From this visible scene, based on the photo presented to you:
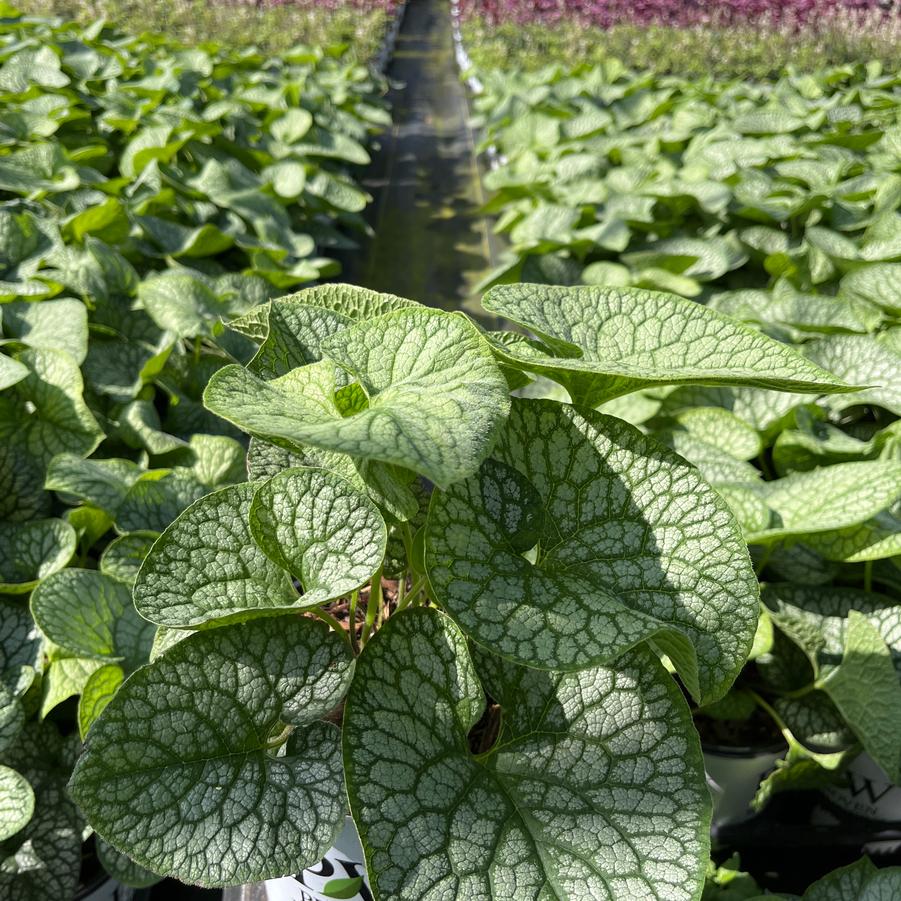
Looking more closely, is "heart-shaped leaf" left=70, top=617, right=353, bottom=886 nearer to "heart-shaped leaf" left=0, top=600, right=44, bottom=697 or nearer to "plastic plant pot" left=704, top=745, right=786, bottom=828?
"heart-shaped leaf" left=0, top=600, right=44, bottom=697

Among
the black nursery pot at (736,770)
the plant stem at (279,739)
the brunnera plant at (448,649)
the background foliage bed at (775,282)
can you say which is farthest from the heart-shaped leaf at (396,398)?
the black nursery pot at (736,770)

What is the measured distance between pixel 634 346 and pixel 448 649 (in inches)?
14.4

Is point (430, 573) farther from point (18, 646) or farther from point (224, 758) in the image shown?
point (18, 646)

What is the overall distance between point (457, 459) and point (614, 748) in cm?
32

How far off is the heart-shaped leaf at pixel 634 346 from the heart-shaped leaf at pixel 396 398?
0.20 feet

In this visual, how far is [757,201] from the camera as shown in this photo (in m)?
2.31

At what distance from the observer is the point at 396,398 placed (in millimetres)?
637

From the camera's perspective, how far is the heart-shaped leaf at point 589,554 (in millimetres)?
639

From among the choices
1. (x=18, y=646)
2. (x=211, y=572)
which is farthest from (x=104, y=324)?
(x=211, y=572)

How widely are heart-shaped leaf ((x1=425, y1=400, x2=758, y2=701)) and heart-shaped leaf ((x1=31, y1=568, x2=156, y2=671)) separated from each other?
52 centimetres

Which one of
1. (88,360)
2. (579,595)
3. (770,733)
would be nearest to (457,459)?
(579,595)

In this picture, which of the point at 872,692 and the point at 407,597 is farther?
the point at 872,692

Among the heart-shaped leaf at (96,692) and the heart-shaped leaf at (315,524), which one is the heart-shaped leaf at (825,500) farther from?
the heart-shaped leaf at (96,692)

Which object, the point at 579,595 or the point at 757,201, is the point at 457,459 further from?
the point at 757,201
